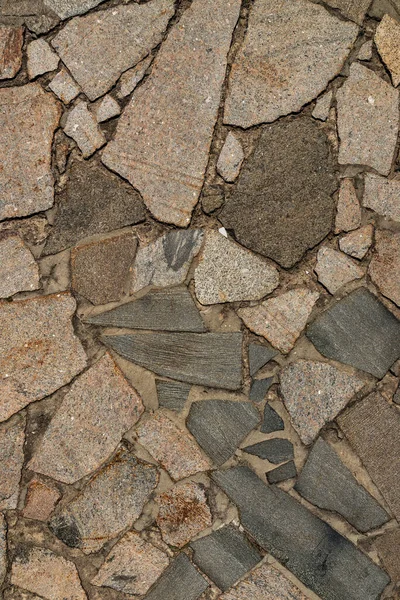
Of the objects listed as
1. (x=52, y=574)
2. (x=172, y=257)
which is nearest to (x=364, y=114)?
(x=172, y=257)

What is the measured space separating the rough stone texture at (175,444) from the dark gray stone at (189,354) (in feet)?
0.50

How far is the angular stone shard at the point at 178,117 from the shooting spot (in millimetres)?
1801

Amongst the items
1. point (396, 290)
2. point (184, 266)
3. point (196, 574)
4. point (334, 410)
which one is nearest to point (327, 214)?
point (396, 290)

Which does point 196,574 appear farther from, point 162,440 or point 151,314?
point 151,314

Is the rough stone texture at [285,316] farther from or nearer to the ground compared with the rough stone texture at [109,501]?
farther from the ground

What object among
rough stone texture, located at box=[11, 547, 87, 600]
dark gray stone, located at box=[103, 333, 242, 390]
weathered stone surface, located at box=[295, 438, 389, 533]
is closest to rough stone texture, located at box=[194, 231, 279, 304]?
dark gray stone, located at box=[103, 333, 242, 390]

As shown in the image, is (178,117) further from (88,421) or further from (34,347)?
(88,421)

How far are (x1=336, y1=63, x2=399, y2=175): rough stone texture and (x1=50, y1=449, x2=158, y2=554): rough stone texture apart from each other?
45.5 inches

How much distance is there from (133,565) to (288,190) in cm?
127

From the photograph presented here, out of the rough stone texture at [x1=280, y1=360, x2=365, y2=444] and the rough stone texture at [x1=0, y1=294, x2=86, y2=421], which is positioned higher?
the rough stone texture at [x1=280, y1=360, x2=365, y2=444]

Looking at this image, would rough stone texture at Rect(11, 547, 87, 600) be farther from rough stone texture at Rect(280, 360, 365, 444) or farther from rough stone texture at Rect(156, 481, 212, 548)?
rough stone texture at Rect(280, 360, 365, 444)

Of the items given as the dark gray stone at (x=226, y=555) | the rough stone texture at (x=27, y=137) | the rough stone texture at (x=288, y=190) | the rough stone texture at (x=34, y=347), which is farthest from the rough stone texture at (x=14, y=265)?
the dark gray stone at (x=226, y=555)

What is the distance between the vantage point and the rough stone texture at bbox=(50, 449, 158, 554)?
6.12ft

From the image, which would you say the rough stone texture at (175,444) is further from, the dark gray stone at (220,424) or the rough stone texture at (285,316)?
the rough stone texture at (285,316)
